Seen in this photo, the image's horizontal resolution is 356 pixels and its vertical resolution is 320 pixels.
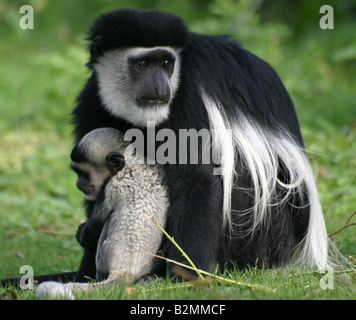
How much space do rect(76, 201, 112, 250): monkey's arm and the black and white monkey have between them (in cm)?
22

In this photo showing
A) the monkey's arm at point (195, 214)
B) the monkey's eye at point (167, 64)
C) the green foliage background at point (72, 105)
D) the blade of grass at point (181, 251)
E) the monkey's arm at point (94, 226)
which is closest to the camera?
the blade of grass at point (181, 251)

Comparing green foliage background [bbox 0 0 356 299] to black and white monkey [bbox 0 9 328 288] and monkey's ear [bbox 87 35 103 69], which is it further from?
monkey's ear [bbox 87 35 103 69]

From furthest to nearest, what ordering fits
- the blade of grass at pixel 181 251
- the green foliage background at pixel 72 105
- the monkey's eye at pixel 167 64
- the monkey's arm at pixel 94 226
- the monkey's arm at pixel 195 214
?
the green foliage background at pixel 72 105
the monkey's eye at pixel 167 64
the monkey's arm at pixel 94 226
the monkey's arm at pixel 195 214
the blade of grass at pixel 181 251

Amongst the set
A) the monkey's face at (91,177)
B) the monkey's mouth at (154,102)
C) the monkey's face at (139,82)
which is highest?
the monkey's face at (139,82)

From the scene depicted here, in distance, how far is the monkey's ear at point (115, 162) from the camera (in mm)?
2875

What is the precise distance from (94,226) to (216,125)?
753mm

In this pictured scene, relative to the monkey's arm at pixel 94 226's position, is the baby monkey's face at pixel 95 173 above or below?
above

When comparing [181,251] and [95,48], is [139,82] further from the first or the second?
[181,251]

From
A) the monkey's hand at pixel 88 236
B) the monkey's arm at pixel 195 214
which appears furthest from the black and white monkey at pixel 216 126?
the monkey's hand at pixel 88 236

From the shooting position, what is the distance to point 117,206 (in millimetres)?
2771

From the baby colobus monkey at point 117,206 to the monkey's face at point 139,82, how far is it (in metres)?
0.16

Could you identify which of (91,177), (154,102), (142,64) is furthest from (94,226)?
(142,64)

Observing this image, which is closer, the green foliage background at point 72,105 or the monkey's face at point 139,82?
the monkey's face at point 139,82

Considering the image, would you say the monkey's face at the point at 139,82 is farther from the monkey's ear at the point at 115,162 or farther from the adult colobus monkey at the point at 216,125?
the monkey's ear at the point at 115,162
